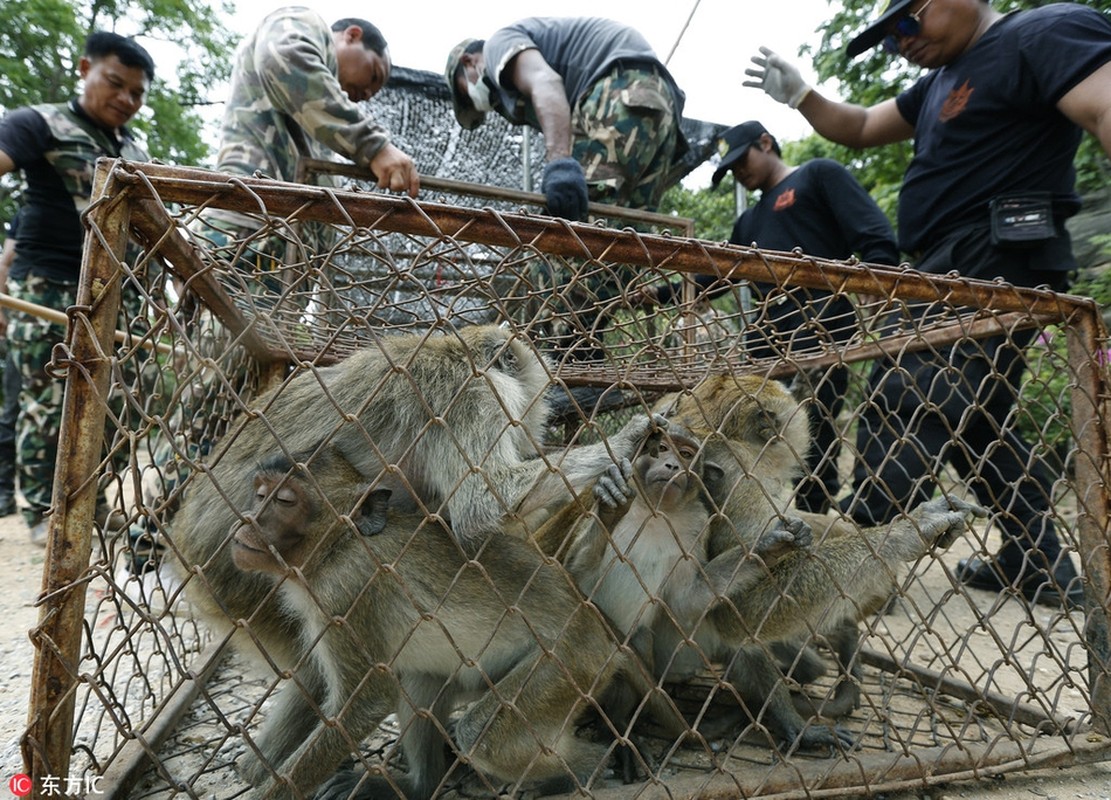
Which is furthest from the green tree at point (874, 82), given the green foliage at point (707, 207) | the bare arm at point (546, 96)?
the bare arm at point (546, 96)

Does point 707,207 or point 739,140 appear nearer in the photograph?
point 739,140

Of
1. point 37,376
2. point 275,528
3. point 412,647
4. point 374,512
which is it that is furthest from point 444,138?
point 412,647

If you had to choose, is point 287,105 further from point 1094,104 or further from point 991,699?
point 991,699

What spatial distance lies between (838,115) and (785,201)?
550mm

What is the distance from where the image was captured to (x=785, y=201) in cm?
438

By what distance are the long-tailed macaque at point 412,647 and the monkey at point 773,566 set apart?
1.34 ft

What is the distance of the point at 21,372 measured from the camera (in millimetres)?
4281

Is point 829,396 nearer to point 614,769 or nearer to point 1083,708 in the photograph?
point 1083,708

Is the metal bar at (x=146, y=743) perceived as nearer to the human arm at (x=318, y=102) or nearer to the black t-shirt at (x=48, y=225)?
the human arm at (x=318, y=102)

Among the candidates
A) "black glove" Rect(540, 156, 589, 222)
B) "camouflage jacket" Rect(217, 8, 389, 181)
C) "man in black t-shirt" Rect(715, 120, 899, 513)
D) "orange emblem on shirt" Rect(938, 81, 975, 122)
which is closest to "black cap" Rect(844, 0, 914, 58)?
"orange emblem on shirt" Rect(938, 81, 975, 122)

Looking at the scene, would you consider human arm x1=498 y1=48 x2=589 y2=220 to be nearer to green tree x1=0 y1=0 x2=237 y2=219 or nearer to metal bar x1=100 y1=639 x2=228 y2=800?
metal bar x1=100 y1=639 x2=228 y2=800

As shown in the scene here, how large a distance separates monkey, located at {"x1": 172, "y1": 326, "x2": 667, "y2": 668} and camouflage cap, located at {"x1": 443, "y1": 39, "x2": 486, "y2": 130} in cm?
321

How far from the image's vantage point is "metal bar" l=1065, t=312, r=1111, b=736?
2.27m

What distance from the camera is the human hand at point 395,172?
334cm
